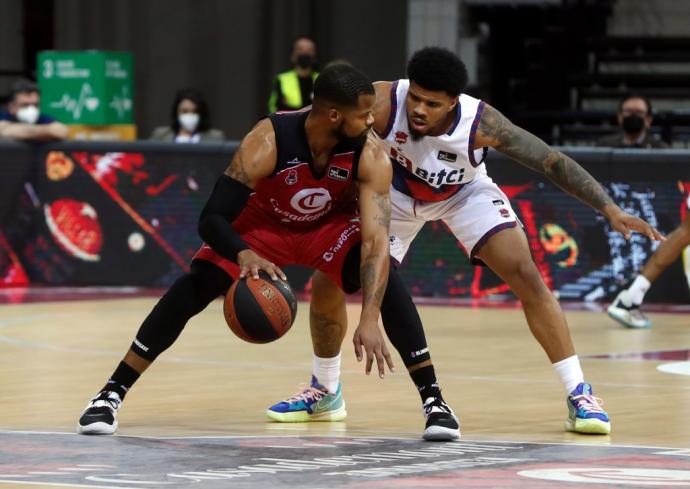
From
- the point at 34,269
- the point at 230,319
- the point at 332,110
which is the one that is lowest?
the point at 34,269

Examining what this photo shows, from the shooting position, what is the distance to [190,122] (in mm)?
16047

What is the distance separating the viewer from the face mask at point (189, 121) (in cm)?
1603

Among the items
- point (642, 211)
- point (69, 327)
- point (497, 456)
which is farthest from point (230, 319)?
point (642, 211)

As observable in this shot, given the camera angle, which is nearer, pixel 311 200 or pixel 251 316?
pixel 251 316

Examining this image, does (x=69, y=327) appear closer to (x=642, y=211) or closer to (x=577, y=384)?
(x=642, y=211)

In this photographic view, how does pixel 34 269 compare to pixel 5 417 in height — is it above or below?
below

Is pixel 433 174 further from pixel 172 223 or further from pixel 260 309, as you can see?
pixel 172 223

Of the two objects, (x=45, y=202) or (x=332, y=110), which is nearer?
(x=332, y=110)

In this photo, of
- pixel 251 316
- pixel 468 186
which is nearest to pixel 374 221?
pixel 251 316

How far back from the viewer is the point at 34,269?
15.4 metres

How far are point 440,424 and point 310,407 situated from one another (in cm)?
98

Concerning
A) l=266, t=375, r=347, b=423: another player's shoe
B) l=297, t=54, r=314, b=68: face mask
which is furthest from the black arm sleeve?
l=297, t=54, r=314, b=68: face mask

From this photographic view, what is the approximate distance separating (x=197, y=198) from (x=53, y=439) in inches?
309

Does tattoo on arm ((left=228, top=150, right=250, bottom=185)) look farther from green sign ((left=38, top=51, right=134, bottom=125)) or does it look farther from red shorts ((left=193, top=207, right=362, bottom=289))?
green sign ((left=38, top=51, right=134, bottom=125))
